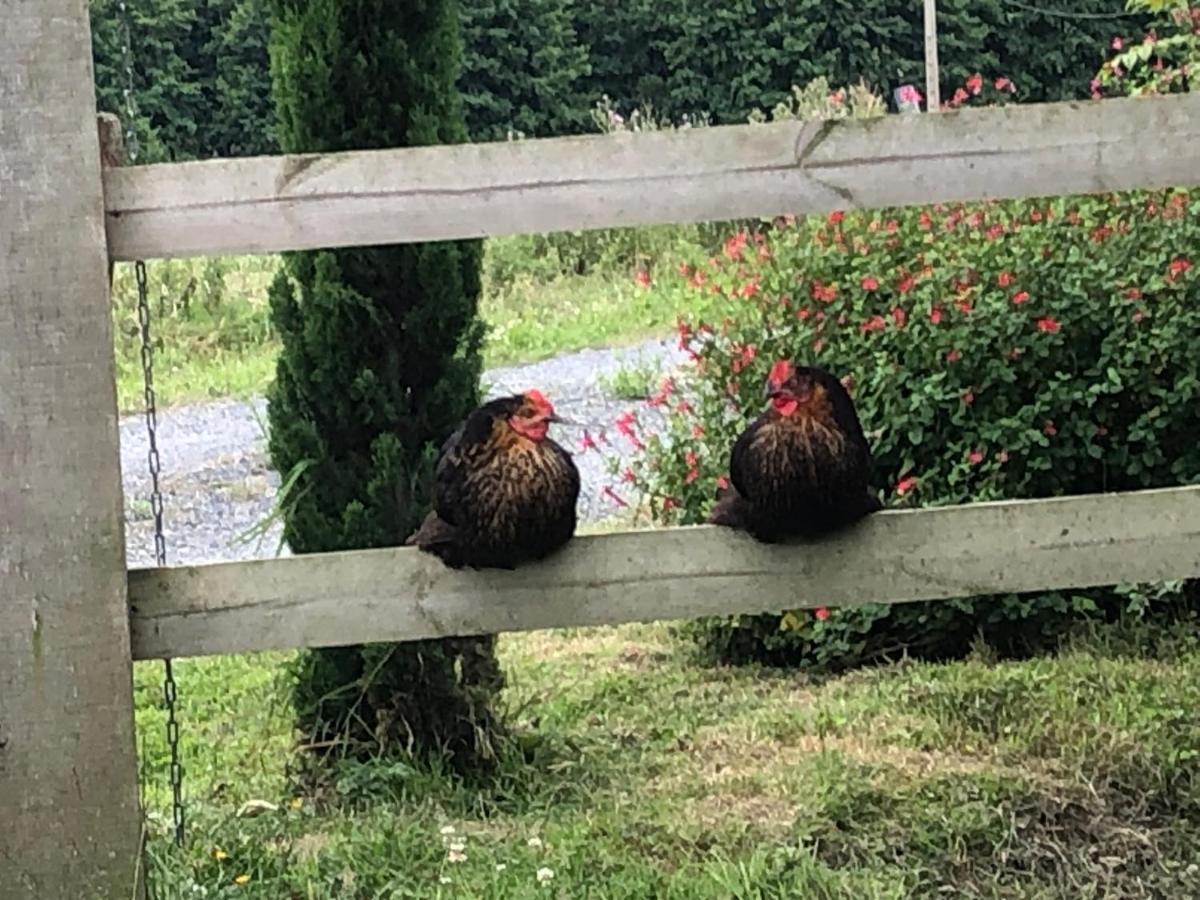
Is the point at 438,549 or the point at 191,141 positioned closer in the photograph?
the point at 438,549

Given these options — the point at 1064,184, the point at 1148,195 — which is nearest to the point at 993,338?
the point at 1148,195

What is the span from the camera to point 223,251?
2.31 meters

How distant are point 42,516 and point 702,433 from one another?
3.40 m

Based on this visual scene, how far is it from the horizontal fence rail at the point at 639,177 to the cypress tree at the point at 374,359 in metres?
1.55

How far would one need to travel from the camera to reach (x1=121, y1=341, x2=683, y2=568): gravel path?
7516 mm

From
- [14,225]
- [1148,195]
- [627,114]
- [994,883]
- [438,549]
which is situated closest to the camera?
[14,225]

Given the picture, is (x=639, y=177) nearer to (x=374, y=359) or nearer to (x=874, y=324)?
(x=374, y=359)

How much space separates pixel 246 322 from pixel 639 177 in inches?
353

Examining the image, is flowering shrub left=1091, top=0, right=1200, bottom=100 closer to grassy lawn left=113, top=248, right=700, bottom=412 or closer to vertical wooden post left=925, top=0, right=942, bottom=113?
grassy lawn left=113, top=248, right=700, bottom=412

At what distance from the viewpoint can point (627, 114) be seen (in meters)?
14.7

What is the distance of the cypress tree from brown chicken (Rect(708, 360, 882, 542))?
60.1 inches

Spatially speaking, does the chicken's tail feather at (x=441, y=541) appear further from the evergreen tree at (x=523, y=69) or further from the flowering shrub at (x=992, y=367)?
the evergreen tree at (x=523, y=69)

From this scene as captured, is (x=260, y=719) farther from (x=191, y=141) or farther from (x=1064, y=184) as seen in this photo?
(x=191, y=141)

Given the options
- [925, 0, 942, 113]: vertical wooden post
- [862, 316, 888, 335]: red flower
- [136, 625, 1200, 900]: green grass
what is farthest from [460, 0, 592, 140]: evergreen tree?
[136, 625, 1200, 900]: green grass
